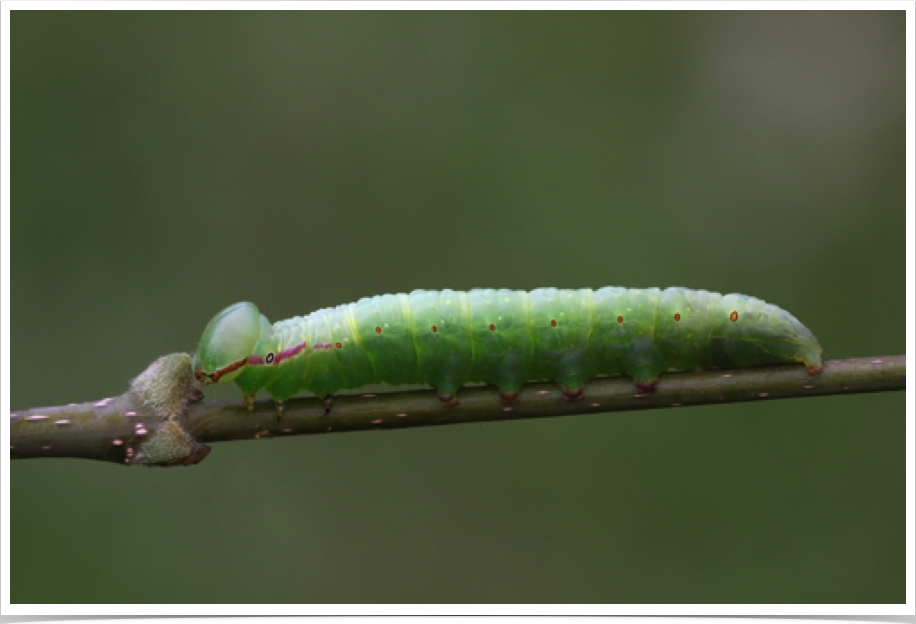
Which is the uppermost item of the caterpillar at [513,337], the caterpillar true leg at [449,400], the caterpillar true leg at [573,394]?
the caterpillar at [513,337]

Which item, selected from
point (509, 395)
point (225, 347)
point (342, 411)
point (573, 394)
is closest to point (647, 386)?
point (573, 394)

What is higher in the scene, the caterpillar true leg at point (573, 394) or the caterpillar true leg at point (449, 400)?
the caterpillar true leg at point (449, 400)

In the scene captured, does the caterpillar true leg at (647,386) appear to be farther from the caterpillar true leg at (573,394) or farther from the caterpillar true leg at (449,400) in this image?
the caterpillar true leg at (449,400)

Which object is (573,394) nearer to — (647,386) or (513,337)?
(647,386)

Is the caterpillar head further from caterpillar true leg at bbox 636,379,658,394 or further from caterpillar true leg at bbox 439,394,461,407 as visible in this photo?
caterpillar true leg at bbox 636,379,658,394

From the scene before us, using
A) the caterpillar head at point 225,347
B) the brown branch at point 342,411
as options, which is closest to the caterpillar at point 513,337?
the caterpillar head at point 225,347

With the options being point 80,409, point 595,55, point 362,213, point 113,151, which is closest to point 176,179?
point 113,151

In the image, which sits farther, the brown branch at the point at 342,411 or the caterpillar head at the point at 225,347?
the caterpillar head at the point at 225,347
